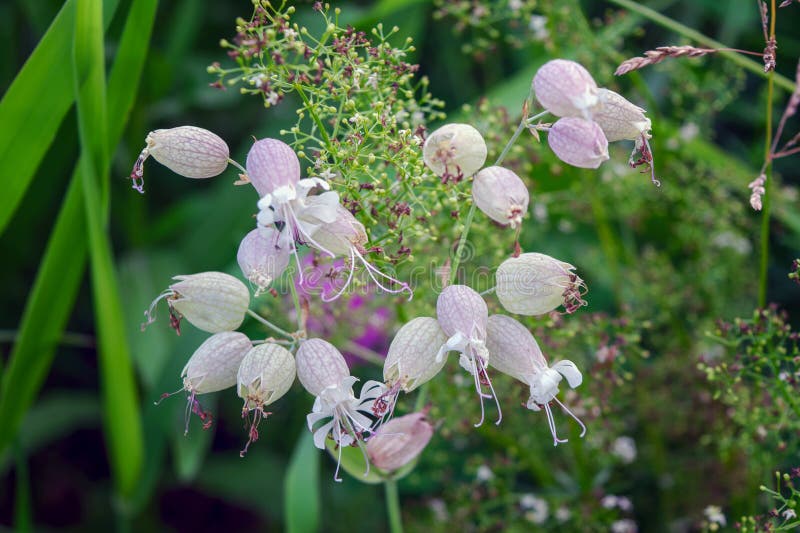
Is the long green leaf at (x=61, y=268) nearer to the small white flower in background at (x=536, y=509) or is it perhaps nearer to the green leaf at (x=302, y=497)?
the green leaf at (x=302, y=497)

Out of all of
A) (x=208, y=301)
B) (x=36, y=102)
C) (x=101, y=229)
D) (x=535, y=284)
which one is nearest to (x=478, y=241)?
(x=535, y=284)

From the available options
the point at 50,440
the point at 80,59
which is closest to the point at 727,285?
the point at 80,59

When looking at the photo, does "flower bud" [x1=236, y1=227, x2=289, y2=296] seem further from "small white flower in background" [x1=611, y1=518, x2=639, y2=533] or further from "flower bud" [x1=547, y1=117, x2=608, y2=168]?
"small white flower in background" [x1=611, y1=518, x2=639, y2=533]

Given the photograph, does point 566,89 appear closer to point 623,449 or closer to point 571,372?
point 571,372

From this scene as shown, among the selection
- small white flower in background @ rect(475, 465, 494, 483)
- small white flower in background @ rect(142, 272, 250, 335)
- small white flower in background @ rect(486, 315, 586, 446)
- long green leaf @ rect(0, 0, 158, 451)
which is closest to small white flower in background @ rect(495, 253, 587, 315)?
small white flower in background @ rect(486, 315, 586, 446)

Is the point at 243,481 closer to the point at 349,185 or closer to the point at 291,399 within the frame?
the point at 291,399

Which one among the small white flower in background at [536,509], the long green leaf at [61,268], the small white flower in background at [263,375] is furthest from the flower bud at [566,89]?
the small white flower in background at [536,509]

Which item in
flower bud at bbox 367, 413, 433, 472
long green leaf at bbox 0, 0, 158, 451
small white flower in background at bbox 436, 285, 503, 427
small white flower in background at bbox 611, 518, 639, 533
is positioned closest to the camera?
small white flower in background at bbox 436, 285, 503, 427
